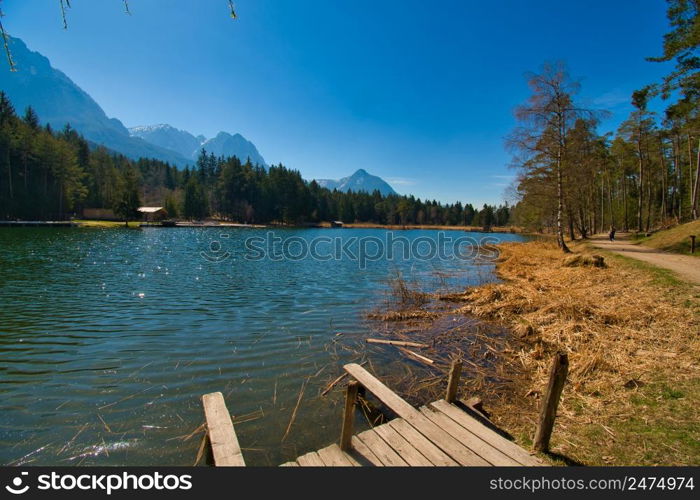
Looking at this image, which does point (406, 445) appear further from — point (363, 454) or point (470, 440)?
point (470, 440)

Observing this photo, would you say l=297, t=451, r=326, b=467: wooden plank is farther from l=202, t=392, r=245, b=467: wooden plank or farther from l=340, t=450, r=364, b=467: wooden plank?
l=202, t=392, r=245, b=467: wooden plank

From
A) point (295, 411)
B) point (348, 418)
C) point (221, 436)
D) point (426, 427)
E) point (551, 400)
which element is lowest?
point (295, 411)

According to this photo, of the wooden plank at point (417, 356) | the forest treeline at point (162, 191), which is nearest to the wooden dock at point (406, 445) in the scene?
the wooden plank at point (417, 356)

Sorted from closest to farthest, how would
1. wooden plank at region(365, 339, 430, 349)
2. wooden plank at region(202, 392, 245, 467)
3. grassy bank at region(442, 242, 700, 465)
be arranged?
wooden plank at region(202, 392, 245, 467)
grassy bank at region(442, 242, 700, 465)
wooden plank at region(365, 339, 430, 349)

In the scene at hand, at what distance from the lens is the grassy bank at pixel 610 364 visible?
4.39 meters

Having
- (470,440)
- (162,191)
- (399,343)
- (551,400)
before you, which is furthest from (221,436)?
(162,191)

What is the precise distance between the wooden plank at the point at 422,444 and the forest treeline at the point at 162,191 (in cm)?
10041

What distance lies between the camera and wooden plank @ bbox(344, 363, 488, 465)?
166 inches

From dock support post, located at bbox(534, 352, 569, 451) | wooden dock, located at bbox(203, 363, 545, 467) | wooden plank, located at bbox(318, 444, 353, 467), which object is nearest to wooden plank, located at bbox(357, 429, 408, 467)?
wooden dock, located at bbox(203, 363, 545, 467)

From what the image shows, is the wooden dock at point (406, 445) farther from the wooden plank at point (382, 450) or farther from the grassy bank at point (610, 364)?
the grassy bank at point (610, 364)

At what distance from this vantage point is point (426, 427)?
16.1 ft

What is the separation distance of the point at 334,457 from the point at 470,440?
2035 millimetres

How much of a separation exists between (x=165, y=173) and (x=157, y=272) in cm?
15717
